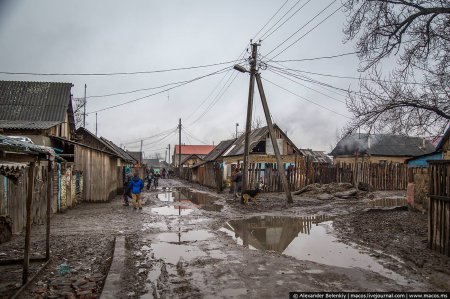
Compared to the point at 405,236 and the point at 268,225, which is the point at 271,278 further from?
the point at 268,225

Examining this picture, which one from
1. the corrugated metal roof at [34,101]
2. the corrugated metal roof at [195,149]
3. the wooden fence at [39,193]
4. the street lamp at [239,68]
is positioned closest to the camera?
the wooden fence at [39,193]

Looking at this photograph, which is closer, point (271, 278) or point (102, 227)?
point (271, 278)

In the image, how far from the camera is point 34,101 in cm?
2123

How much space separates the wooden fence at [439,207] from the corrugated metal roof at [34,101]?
62.1 ft

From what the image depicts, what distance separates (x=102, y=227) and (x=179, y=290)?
6.59 m

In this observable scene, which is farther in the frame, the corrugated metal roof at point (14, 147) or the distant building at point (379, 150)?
the distant building at point (379, 150)

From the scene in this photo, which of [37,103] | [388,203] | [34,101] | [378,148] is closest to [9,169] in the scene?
[388,203]

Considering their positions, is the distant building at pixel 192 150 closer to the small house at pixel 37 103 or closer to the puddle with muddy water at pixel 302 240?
the small house at pixel 37 103

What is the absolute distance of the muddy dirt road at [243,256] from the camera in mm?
5180

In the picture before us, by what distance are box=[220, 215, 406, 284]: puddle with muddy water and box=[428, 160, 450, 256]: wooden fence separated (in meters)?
1.35

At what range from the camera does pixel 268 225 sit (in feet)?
37.7

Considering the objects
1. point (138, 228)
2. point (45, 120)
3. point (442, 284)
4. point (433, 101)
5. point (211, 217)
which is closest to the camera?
point (442, 284)

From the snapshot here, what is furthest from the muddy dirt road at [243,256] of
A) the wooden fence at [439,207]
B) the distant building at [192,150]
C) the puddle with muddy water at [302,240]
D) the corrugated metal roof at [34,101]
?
the distant building at [192,150]

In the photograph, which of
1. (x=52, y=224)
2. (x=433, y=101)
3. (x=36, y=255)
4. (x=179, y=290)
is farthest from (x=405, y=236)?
(x=52, y=224)
